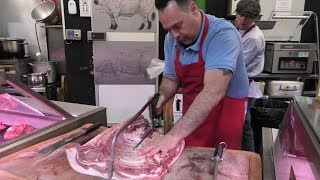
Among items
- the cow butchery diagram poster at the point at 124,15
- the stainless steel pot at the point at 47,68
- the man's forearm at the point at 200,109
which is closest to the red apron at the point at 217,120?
the man's forearm at the point at 200,109

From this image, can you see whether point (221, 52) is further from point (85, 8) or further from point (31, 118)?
point (85, 8)

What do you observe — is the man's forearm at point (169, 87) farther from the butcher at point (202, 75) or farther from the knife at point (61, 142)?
the knife at point (61, 142)

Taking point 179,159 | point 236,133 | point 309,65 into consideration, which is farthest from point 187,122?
point 309,65

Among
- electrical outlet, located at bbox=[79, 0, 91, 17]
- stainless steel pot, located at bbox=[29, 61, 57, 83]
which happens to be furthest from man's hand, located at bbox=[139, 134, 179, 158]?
stainless steel pot, located at bbox=[29, 61, 57, 83]

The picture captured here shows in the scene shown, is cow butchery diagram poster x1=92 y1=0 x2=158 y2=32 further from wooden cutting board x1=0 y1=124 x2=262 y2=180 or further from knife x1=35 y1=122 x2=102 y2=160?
wooden cutting board x1=0 y1=124 x2=262 y2=180

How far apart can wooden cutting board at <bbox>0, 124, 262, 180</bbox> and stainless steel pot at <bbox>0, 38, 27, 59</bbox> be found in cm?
324

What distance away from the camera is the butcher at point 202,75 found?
138 cm

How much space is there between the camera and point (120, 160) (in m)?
1.18

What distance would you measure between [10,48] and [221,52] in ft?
11.7

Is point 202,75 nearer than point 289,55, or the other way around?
point 202,75

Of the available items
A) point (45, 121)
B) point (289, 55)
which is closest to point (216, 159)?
point (45, 121)

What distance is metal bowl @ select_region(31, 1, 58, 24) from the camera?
4297 mm

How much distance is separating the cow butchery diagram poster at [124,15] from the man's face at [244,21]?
4.07 ft

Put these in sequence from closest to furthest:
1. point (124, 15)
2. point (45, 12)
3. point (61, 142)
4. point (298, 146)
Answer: point (298, 146) < point (61, 142) < point (124, 15) < point (45, 12)
